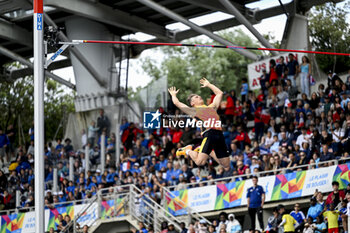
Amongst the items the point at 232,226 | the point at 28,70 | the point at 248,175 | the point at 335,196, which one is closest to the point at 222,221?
the point at 232,226

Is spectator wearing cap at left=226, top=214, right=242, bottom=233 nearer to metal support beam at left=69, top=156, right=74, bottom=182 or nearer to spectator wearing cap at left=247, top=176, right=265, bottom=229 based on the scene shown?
spectator wearing cap at left=247, top=176, right=265, bottom=229

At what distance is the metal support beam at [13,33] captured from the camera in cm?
3253

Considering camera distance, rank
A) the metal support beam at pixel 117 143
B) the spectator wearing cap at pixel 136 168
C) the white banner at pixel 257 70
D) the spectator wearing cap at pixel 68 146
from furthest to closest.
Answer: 1. the spectator wearing cap at pixel 68 146
2. the metal support beam at pixel 117 143
3. the white banner at pixel 257 70
4. the spectator wearing cap at pixel 136 168

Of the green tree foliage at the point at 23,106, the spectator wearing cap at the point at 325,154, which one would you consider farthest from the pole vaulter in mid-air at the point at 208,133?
the green tree foliage at the point at 23,106

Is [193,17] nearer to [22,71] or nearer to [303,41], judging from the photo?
[303,41]

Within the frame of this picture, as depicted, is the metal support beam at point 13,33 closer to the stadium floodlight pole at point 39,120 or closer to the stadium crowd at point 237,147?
the stadium crowd at point 237,147

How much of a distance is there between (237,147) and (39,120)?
36.5ft

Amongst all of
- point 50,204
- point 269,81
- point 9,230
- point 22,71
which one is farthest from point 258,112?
point 22,71

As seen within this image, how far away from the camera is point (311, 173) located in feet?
70.6

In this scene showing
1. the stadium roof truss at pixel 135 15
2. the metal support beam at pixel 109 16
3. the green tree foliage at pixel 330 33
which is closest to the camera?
the green tree foliage at pixel 330 33

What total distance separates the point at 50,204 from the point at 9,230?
7.10ft

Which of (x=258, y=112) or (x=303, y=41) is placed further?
(x=303, y=41)

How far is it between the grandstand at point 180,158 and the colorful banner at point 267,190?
3cm

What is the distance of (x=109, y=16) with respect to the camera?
30.7m
